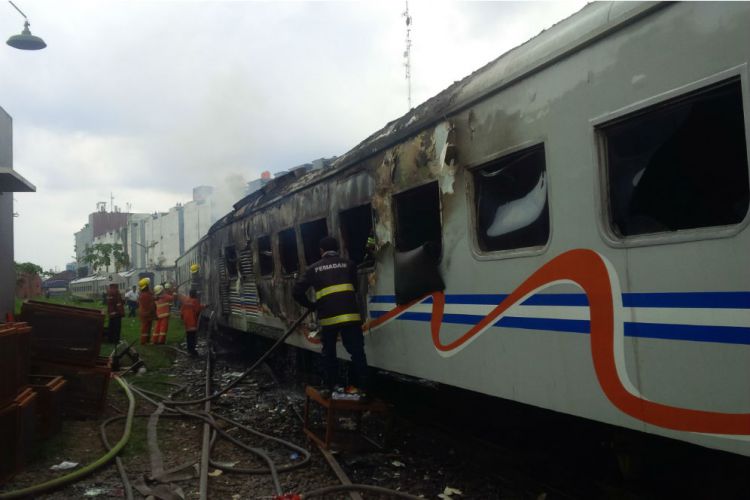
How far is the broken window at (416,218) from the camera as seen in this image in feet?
16.1

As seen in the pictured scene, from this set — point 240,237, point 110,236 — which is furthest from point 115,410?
point 110,236

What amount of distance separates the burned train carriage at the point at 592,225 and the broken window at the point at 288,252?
9.74 ft

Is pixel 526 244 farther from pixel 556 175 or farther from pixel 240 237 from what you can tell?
pixel 240 237

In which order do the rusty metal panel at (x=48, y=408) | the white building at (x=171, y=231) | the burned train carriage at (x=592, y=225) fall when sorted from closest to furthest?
the burned train carriage at (x=592, y=225) < the rusty metal panel at (x=48, y=408) < the white building at (x=171, y=231)

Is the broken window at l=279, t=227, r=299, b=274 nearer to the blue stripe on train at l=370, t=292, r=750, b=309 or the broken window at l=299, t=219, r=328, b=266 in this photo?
the broken window at l=299, t=219, r=328, b=266

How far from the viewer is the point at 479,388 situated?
Result: 12.9 ft

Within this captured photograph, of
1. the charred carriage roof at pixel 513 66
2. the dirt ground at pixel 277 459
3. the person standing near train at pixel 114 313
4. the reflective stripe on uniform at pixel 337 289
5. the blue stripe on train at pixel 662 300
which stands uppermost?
the charred carriage roof at pixel 513 66

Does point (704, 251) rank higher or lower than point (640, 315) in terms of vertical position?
higher

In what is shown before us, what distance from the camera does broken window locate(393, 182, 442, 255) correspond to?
4898mm

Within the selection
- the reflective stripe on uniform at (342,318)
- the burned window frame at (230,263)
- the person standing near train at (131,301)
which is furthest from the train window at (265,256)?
the person standing near train at (131,301)

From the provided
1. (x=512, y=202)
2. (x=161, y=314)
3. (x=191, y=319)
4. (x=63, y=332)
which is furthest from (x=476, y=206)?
(x=161, y=314)

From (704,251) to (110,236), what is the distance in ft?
291

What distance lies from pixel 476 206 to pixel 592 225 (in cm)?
110

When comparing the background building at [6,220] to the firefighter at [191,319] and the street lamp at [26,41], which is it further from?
the firefighter at [191,319]
